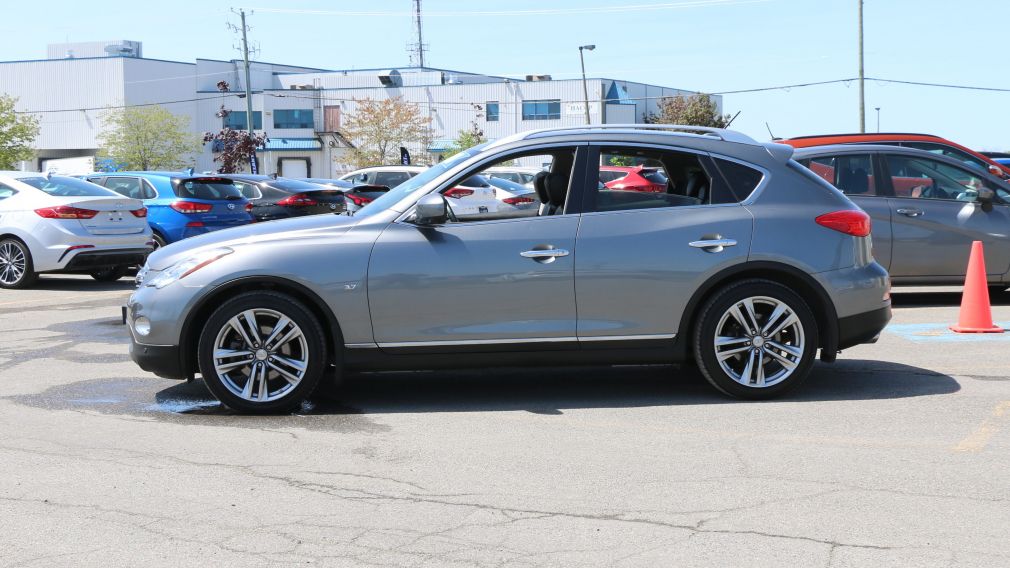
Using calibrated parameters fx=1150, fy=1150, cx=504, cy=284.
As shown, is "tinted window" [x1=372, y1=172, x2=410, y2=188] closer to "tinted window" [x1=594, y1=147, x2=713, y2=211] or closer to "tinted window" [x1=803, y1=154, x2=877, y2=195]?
"tinted window" [x1=803, y1=154, x2=877, y2=195]

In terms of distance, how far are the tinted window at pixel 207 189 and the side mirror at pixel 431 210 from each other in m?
11.6

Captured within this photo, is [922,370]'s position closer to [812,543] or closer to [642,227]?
[642,227]

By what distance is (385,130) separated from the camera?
86938 mm

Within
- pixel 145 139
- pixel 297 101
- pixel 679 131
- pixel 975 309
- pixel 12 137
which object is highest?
pixel 297 101

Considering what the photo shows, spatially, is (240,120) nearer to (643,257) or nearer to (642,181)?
(642,181)

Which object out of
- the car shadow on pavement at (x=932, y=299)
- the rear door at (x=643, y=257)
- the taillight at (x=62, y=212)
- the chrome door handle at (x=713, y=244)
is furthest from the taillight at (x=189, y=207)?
the chrome door handle at (x=713, y=244)

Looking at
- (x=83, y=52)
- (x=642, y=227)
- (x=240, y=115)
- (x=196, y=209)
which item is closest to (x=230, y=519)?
(x=642, y=227)

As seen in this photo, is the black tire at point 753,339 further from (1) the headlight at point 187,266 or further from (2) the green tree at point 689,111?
(2) the green tree at point 689,111

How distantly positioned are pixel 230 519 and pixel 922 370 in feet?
17.5

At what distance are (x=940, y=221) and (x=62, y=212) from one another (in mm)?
10806

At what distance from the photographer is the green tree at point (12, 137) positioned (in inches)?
3036

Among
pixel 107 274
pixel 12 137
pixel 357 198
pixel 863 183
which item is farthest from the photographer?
pixel 12 137

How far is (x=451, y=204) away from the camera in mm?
6984

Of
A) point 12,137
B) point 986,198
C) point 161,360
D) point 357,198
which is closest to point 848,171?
point 986,198
